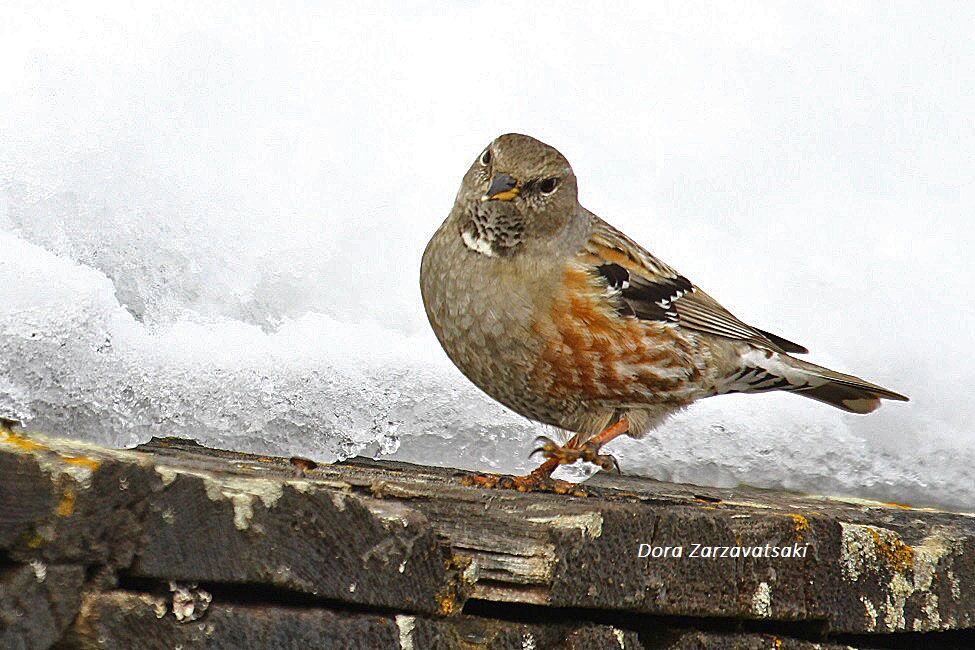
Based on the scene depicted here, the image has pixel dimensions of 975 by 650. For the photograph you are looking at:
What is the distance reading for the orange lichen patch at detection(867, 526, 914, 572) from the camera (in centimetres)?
353

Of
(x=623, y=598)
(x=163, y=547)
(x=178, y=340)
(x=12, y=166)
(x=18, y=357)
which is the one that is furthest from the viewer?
(x=12, y=166)

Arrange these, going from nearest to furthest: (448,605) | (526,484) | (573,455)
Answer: (448,605) → (526,484) → (573,455)

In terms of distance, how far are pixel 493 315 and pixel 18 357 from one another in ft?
6.00

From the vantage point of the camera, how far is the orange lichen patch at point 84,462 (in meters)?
2.14

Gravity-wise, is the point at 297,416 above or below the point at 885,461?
below

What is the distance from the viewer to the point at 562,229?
4922mm

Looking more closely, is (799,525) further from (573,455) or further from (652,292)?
(652,292)

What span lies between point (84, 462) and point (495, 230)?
8.96 feet

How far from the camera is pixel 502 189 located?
463 centimetres

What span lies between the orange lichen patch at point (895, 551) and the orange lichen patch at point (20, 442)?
7.48 feet

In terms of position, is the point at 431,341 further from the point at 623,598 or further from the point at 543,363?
the point at 623,598

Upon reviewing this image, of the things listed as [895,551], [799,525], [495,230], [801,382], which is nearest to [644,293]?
[495,230]

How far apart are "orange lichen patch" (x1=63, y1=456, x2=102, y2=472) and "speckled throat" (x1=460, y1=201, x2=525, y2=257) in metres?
2.67

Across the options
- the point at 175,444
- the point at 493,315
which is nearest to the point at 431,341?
the point at 493,315
